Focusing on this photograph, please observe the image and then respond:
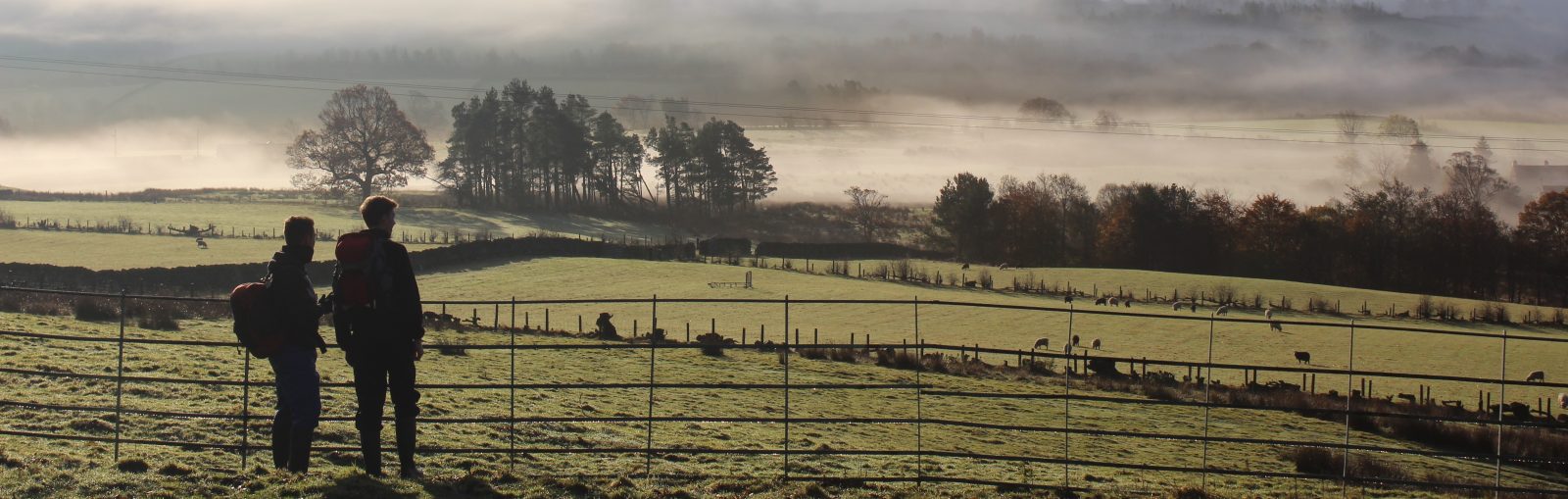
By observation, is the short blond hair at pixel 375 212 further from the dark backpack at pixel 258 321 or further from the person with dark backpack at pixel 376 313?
the dark backpack at pixel 258 321

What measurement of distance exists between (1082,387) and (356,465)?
2539 centimetres

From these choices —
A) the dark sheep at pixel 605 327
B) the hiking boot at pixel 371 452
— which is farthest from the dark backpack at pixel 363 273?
the dark sheep at pixel 605 327

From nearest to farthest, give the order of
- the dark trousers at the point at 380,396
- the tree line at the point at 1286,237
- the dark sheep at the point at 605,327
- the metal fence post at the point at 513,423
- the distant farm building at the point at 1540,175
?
the dark trousers at the point at 380,396 < the metal fence post at the point at 513,423 < the dark sheep at the point at 605,327 < the tree line at the point at 1286,237 < the distant farm building at the point at 1540,175

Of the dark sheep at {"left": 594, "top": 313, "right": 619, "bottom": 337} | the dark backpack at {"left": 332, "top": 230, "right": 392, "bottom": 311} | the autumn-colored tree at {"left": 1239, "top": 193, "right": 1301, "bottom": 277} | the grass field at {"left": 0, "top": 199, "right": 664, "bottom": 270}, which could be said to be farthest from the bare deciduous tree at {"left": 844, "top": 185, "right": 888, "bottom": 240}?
the dark backpack at {"left": 332, "top": 230, "right": 392, "bottom": 311}

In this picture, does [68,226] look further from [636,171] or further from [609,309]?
[636,171]

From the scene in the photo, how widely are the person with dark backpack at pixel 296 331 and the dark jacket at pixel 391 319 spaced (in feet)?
0.95

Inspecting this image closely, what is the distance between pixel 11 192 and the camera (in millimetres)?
93125

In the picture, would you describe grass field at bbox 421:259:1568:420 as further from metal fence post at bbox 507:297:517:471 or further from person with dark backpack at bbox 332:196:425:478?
person with dark backpack at bbox 332:196:425:478

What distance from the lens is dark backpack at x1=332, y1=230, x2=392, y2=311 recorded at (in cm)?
992

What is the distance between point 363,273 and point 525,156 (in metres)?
111

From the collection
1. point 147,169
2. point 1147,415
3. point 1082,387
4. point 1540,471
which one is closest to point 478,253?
point 1082,387

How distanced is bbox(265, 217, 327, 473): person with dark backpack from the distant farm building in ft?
577

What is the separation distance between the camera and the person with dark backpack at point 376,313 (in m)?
9.98

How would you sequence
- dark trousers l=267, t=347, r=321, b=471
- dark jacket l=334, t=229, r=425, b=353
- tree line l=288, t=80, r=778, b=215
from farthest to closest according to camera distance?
tree line l=288, t=80, r=778, b=215
dark trousers l=267, t=347, r=321, b=471
dark jacket l=334, t=229, r=425, b=353
